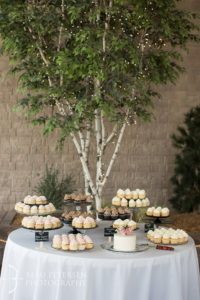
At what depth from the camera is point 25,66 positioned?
528 cm

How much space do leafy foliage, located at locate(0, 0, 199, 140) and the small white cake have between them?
192 cm

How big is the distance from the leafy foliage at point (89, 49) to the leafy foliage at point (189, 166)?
3.98 feet

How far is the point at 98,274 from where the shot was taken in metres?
2.91

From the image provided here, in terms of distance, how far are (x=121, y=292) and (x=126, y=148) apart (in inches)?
161

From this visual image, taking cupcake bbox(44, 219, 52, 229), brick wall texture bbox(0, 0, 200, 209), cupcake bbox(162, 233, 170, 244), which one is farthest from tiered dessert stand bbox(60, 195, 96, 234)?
brick wall texture bbox(0, 0, 200, 209)

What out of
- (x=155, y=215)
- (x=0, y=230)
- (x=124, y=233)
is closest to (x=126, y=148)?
(x=0, y=230)

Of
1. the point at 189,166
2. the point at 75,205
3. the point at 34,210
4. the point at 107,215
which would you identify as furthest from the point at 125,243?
the point at 189,166

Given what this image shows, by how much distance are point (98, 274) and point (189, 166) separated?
368cm

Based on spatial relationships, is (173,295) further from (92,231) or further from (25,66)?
(25,66)

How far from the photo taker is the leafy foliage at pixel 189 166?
20.8ft

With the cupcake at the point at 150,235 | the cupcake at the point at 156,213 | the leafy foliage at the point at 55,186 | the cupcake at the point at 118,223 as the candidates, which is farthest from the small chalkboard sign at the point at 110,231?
the leafy foliage at the point at 55,186

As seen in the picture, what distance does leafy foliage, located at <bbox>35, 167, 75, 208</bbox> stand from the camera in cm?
602

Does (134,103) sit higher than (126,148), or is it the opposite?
(134,103)

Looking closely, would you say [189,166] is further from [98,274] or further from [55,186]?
[98,274]
